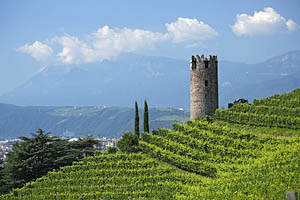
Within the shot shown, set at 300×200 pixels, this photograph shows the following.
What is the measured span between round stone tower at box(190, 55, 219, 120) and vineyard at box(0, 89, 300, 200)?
4193mm

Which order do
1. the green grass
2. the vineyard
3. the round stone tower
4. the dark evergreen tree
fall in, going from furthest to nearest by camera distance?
the round stone tower, the dark evergreen tree, the green grass, the vineyard

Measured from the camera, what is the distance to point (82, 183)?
98.1 ft

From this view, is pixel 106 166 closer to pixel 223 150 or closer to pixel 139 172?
pixel 139 172

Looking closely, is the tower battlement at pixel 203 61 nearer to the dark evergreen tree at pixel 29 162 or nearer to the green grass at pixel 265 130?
the green grass at pixel 265 130

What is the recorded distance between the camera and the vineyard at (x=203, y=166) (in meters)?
22.8

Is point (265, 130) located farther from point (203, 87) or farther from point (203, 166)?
point (203, 87)

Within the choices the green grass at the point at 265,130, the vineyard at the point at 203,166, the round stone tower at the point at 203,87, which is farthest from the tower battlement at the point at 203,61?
the green grass at the point at 265,130

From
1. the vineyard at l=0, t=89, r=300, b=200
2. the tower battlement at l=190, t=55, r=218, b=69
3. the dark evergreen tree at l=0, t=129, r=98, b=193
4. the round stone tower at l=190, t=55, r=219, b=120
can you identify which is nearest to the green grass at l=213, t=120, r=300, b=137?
the vineyard at l=0, t=89, r=300, b=200

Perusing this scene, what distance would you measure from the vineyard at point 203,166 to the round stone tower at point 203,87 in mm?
4193

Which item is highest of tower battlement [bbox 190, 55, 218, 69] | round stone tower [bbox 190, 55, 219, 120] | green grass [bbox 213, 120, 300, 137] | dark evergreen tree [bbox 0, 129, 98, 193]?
tower battlement [bbox 190, 55, 218, 69]

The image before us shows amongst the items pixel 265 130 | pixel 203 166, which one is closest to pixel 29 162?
pixel 203 166

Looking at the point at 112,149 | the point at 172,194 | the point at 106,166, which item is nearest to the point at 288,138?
the point at 172,194

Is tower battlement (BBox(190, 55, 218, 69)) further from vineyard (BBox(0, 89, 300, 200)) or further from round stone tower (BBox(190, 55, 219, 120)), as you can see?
vineyard (BBox(0, 89, 300, 200))

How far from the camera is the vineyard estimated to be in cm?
2281
